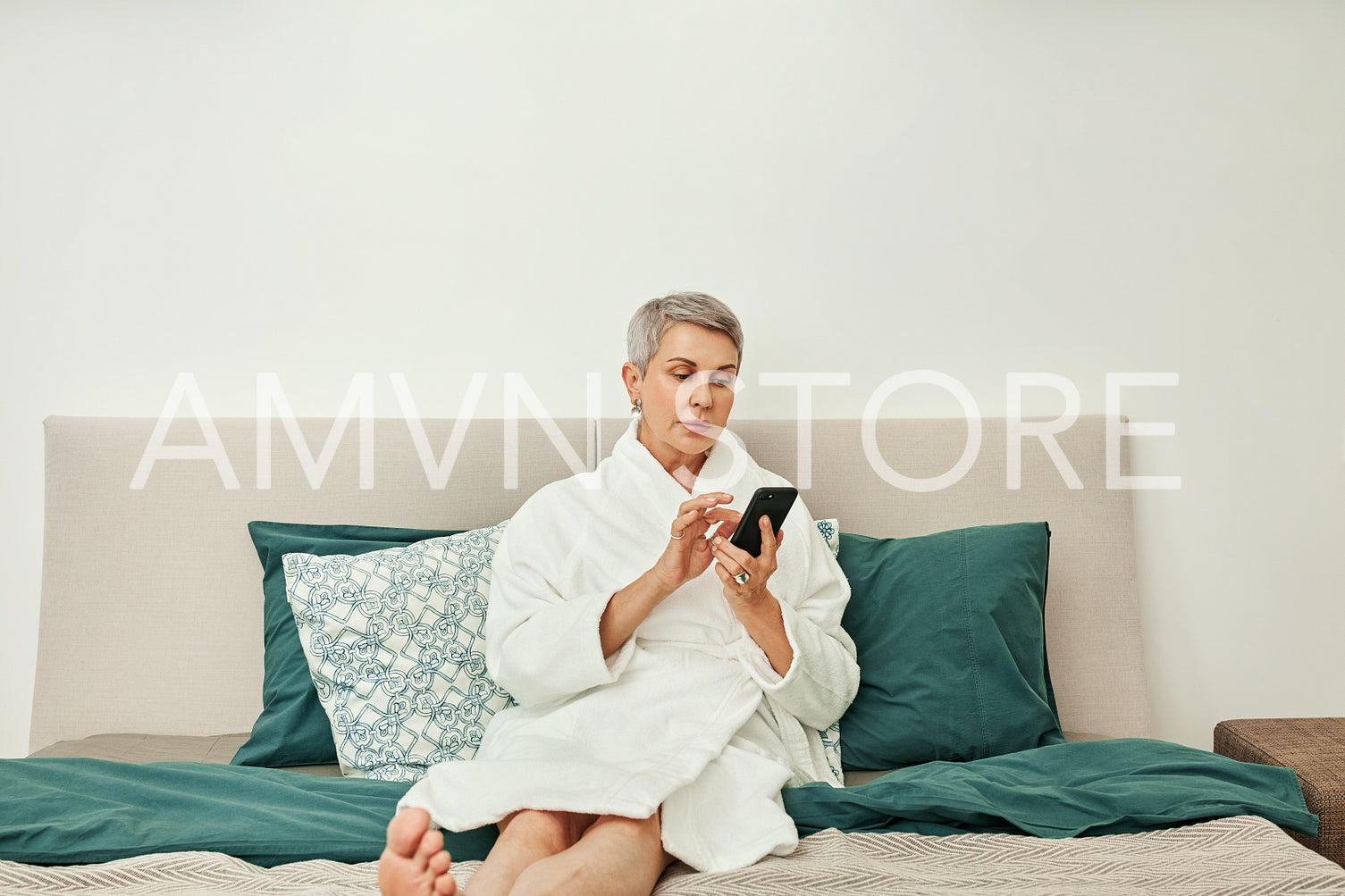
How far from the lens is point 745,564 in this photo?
1455 mm

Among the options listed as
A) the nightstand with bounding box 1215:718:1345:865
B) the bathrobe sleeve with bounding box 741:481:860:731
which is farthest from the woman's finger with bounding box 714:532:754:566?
the nightstand with bounding box 1215:718:1345:865

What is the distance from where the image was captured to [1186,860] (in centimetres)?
120

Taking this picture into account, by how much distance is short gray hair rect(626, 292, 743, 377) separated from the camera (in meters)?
1.68

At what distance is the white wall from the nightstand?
17.5 inches

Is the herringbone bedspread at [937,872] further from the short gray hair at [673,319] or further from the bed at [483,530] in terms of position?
the short gray hair at [673,319]

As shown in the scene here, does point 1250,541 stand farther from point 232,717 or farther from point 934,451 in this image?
point 232,717

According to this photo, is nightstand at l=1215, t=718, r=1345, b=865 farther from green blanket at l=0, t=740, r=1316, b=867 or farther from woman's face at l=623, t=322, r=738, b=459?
woman's face at l=623, t=322, r=738, b=459

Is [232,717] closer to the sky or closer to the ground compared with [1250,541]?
closer to the ground

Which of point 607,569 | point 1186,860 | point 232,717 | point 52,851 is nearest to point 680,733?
point 607,569

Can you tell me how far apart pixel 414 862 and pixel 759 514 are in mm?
719

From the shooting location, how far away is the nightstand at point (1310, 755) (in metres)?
1.46

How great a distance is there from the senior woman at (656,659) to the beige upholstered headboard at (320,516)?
33 centimetres

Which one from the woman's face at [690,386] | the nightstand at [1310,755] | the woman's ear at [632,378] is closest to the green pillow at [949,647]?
the nightstand at [1310,755]

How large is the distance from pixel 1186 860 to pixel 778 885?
55 cm
